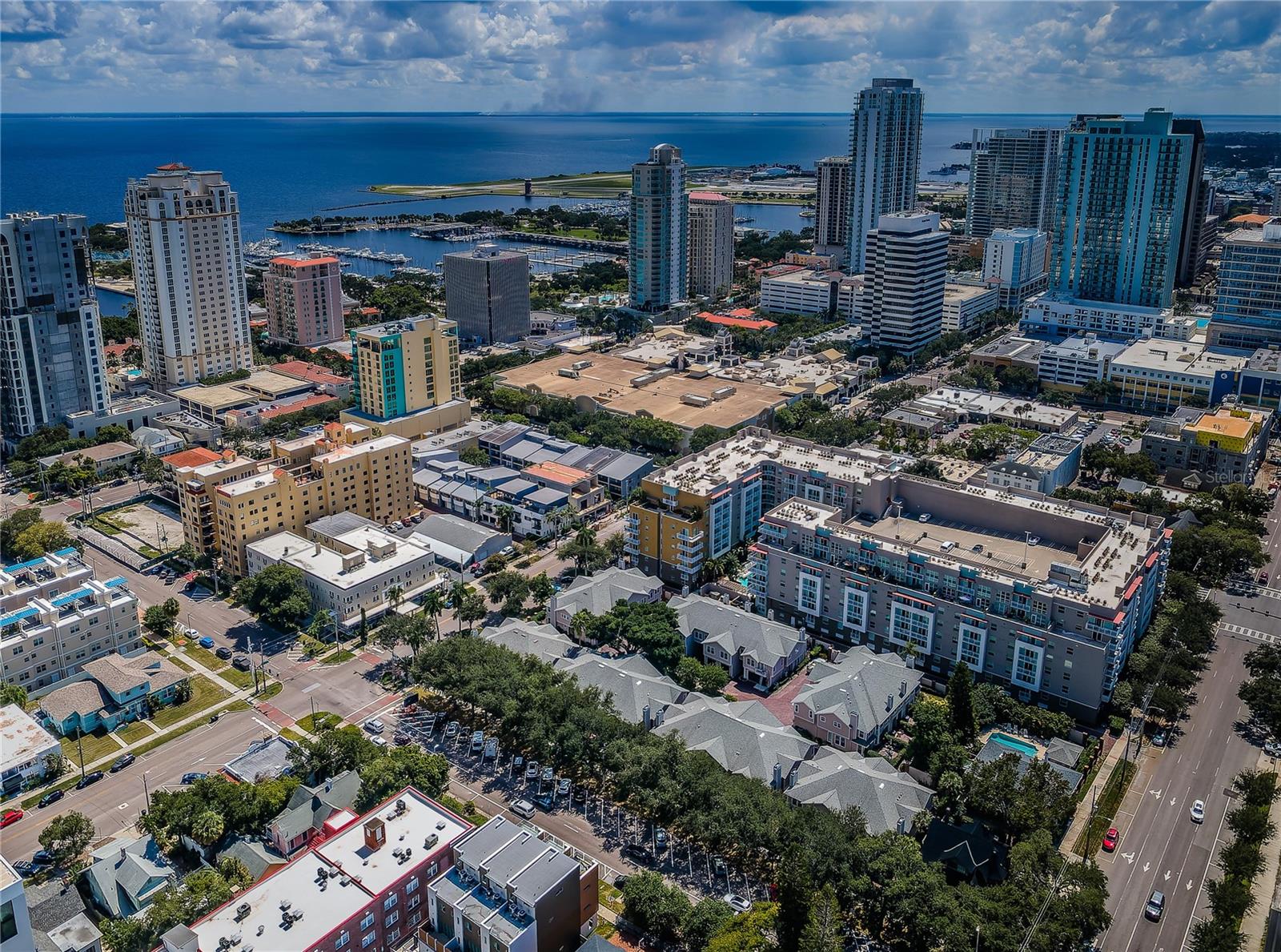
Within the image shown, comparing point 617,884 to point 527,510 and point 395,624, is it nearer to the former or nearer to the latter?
point 395,624

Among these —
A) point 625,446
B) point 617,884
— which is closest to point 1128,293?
point 625,446

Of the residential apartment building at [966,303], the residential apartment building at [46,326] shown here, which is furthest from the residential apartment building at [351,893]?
the residential apartment building at [966,303]

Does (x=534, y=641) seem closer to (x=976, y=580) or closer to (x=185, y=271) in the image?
(x=976, y=580)

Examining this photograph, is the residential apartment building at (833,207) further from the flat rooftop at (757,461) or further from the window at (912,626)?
the window at (912,626)

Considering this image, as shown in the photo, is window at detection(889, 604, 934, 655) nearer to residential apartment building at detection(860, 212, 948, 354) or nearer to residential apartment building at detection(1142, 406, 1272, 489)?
residential apartment building at detection(1142, 406, 1272, 489)

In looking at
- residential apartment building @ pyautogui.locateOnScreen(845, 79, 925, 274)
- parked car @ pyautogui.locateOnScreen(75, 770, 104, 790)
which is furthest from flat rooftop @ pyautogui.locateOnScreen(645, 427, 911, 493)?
residential apartment building @ pyautogui.locateOnScreen(845, 79, 925, 274)
